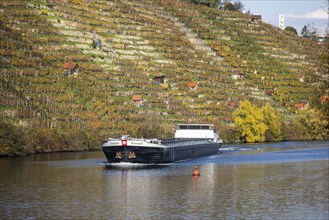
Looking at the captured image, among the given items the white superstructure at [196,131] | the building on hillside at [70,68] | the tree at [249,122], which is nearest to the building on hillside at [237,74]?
the tree at [249,122]

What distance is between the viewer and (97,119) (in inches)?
5285

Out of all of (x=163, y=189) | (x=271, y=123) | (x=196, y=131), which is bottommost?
(x=163, y=189)

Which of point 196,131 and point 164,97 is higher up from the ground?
point 164,97

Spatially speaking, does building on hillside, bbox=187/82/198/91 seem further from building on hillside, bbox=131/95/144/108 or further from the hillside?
building on hillside, bbox=131/95/144/108

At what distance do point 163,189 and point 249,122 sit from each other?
92.0 meters

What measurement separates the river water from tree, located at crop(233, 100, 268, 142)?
179 feet

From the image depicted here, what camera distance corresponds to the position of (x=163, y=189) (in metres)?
72.1

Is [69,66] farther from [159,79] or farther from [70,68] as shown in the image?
[159,79]

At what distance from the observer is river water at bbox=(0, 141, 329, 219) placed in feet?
191

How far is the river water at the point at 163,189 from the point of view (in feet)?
191

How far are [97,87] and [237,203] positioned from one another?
8659 cm

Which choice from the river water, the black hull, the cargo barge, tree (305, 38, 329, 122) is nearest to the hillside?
the cargo barge

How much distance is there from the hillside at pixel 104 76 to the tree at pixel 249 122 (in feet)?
9.26

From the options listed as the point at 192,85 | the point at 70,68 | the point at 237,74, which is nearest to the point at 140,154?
the point at 70,68
